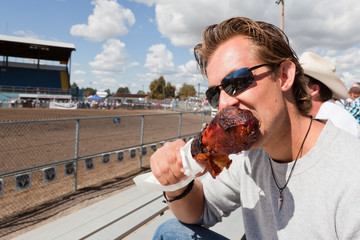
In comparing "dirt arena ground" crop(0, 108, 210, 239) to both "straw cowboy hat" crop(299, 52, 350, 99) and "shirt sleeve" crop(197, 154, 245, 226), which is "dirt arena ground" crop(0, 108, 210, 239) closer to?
"shirt sleeve" crop(197, 154, 245, 226)

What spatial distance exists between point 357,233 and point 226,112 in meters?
0.71

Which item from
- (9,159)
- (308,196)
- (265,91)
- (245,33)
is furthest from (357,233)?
(9,159)

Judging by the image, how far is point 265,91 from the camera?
1348 millimetres

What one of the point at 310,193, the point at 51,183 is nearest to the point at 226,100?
the point at 310,193

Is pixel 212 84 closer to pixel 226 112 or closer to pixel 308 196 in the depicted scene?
pixel 226 112

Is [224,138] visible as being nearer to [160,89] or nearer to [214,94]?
[214,94]

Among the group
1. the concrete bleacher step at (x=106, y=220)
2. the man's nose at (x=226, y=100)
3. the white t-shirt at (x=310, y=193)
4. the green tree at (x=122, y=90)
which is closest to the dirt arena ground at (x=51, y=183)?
the concrete bleacher step at (x=106, y=220)

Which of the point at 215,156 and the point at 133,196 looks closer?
the point at 215,156

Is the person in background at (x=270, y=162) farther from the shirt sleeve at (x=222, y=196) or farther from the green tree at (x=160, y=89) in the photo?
the green tree at (x=160, y=89)

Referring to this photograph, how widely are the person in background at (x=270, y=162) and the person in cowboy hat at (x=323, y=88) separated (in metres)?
1.17

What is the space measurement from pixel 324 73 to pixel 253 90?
1.82 meters

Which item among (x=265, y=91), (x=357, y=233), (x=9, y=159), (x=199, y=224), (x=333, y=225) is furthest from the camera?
(x=9, y=159)

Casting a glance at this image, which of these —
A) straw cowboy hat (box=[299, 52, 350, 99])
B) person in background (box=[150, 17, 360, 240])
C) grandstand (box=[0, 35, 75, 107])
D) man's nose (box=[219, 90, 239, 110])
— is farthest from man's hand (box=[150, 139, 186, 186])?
grandstand (box=[0, 35, 75, 107])

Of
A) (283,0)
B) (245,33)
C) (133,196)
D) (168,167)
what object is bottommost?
(133,196)
